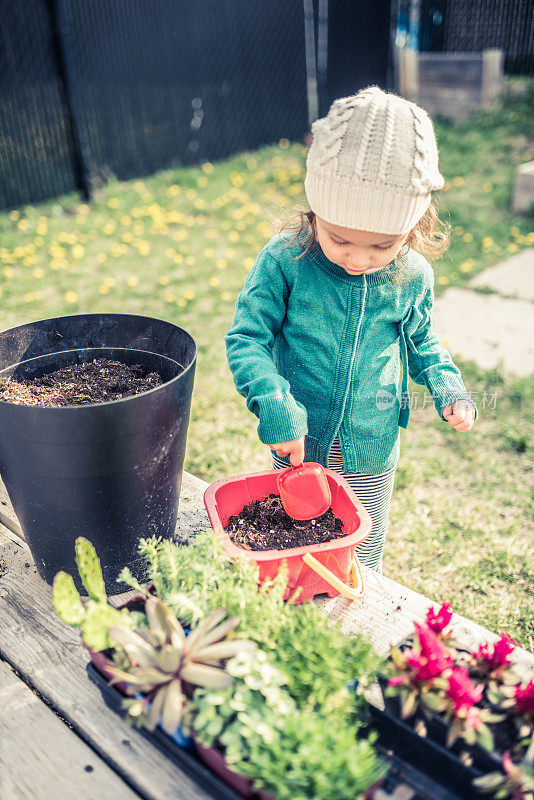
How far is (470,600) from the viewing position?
7.13 ft

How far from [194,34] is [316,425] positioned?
21.0 feet

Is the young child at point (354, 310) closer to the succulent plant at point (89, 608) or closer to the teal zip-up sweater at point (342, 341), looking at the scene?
the teal zip-up sweater at point (342, 341)

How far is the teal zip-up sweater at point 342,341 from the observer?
5.34 ft

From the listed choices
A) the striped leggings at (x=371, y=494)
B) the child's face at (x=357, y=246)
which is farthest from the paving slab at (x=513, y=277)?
the child's face at (x=357, y=246)

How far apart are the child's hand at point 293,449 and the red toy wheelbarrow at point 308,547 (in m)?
0.13

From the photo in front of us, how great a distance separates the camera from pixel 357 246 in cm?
142

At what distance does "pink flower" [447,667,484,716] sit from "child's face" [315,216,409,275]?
0.84 meters

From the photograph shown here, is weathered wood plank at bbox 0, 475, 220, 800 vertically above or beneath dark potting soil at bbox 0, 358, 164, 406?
beneath

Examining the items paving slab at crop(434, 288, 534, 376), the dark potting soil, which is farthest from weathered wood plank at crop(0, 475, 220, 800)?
paving slab at crop(434, 288, 534, 376)

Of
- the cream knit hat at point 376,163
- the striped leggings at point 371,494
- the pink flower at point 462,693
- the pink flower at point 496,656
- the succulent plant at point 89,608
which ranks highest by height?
the cream knit hat at point 376,163

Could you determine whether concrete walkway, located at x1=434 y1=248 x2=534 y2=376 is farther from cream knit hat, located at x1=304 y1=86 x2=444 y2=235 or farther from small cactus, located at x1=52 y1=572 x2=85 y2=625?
small cactus, located at x1=52 y1=572 x2=85 y2=625

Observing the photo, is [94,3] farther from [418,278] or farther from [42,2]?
[418,278]

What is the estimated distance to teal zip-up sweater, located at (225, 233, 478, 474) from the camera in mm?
1627

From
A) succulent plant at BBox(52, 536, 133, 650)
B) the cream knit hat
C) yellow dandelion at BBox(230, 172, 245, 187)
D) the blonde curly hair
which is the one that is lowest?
yellow dandelion at BBox(230, 172, 245, 187)
